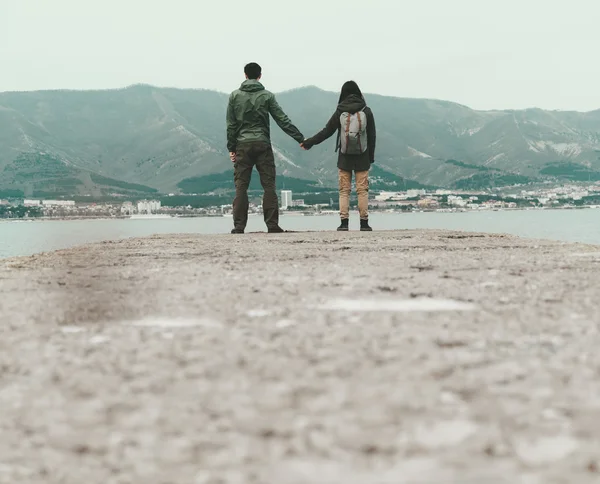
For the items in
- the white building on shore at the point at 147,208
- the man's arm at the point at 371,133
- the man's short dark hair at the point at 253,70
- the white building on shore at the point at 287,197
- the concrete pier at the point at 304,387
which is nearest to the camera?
the concrete pier at the point at 304,387

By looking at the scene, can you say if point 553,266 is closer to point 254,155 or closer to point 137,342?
point 137,342

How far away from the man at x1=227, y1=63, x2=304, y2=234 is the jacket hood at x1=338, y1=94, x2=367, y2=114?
87 centimetres

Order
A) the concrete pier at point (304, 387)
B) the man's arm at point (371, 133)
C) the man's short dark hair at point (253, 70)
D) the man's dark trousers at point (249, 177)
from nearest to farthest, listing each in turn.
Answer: the concrete pier at point (304, 387), the man's short dark hair at point (253, 70), the man's dark trousers at point (249, 177), the man's arm at point (371, 133)

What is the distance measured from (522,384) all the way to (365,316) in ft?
2.92

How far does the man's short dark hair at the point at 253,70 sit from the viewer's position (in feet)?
35.0

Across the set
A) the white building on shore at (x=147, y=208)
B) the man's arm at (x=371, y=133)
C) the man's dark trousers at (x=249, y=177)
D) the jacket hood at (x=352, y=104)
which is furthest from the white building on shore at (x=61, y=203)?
the jacket hood at (x=352, y=104)

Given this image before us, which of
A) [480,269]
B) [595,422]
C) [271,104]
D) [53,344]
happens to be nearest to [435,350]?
[595,422]

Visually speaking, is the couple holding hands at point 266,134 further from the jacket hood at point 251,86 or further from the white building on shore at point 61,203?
the white building on shore at point 61,203

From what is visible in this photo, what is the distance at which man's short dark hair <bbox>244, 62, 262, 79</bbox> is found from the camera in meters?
10.7

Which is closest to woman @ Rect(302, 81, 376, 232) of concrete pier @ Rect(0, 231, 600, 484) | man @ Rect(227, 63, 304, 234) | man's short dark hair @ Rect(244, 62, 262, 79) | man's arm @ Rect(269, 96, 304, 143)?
man's arm @ Rect(269, 96, 304, 143)

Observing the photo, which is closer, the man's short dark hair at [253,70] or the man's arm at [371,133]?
the man's short dark hair at [253,70]

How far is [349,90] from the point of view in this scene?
36.1ft

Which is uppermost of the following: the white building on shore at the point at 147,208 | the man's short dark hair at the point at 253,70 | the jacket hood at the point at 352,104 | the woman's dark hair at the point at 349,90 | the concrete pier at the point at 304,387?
the man's short dark hair at the point at 253,70

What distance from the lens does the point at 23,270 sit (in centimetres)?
430
